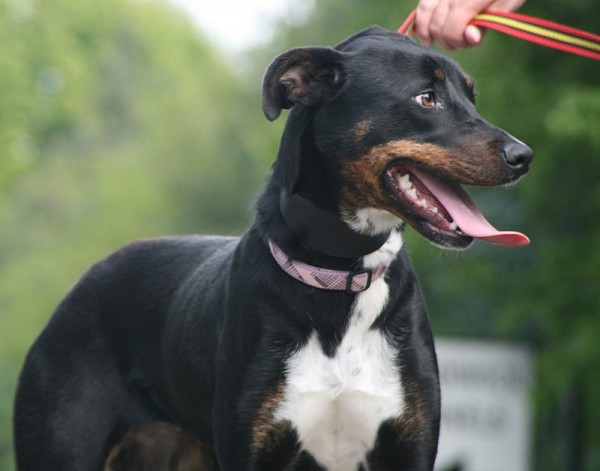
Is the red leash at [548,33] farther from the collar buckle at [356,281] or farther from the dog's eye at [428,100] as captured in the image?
the collar buckle at [356,281]

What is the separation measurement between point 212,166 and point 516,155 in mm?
43934

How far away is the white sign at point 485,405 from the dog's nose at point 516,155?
17632 millimetres

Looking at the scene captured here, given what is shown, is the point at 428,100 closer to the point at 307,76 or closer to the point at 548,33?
the point at 307,76

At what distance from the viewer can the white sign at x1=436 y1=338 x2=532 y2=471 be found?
903 inches

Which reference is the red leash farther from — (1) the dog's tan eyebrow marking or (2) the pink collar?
(2) the pink collar

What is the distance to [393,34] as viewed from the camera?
17.6 ft

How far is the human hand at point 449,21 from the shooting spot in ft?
19.6

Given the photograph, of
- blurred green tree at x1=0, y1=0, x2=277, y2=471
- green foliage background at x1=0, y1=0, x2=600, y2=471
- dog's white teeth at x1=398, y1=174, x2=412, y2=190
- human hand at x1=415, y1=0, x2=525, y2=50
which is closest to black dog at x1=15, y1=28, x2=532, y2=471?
dog's white teeth at x1=398, y1=174, x2=412, y2=190

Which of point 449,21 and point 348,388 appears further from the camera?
point 449,21

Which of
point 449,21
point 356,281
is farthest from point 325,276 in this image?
point 449,21

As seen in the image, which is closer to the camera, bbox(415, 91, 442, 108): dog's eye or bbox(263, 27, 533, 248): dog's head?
bbox(263, 27, 533, 248): dog's head

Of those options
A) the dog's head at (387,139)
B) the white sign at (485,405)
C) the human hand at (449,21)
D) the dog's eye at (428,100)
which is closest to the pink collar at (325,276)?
the dog's head at (387,139)

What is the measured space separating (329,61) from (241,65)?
131ft

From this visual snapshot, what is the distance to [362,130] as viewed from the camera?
5152 millimetres
